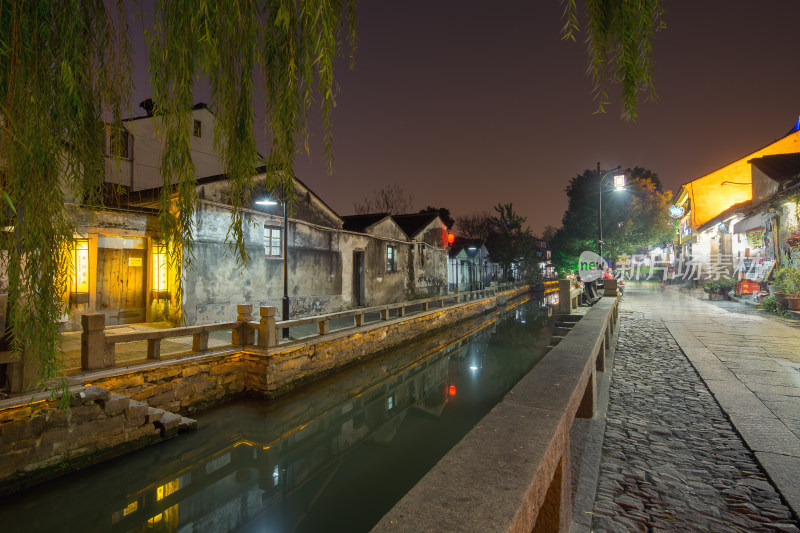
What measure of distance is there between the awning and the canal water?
13592mm

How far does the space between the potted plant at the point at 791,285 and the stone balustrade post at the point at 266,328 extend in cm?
1508

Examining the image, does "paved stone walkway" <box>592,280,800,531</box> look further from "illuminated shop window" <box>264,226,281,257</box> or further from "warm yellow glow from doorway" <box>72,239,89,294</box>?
"warm yellow glow from doorway" <box>72,239,89,294</box>

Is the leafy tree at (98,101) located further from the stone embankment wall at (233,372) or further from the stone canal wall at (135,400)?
the stone embankment wall at (233,372)

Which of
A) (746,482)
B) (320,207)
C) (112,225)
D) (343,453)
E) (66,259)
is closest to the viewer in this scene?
(66,259)

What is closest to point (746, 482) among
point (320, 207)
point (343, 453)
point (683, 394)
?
point (683, 394)

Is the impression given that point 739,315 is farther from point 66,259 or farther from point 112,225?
point 112,225

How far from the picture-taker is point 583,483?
3352 millimetres

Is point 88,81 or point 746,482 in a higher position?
point 88,81

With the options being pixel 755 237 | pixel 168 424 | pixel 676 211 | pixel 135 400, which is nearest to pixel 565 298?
pixel 755 237

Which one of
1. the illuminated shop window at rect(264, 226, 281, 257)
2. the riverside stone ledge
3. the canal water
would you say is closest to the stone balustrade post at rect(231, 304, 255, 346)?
the canal water

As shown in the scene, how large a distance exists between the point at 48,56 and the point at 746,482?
6.17 meters

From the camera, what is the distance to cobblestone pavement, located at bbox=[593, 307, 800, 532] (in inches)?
111

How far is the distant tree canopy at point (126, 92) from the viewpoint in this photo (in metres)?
2.26

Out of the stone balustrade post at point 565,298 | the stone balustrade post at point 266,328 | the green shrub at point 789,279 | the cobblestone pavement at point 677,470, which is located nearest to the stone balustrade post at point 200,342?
the stone balustrade post at point 266,328
